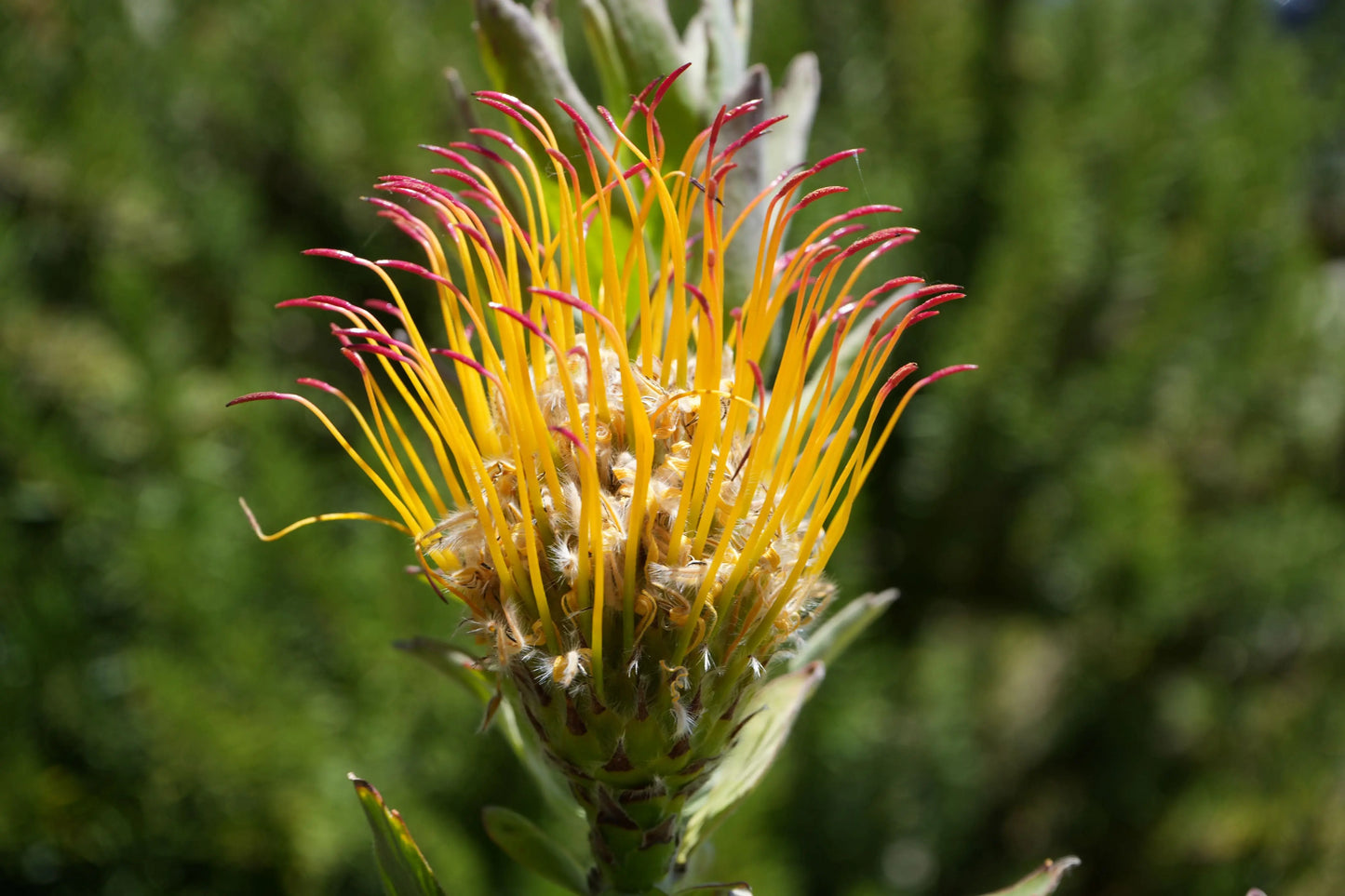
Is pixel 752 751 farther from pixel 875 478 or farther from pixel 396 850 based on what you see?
pixel 875 478

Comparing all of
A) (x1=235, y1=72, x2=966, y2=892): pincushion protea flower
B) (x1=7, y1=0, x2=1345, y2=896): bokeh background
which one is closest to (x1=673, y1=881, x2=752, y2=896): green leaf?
(x1=235, y1=72, x2=966, y2=892): pincushion protea flower

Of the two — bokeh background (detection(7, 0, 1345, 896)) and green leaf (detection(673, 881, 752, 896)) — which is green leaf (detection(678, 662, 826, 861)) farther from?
bokeh background (detection(7, 0, 1345, 896))

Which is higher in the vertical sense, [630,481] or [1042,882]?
[630,481]

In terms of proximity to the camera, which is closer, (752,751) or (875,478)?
(752,751)

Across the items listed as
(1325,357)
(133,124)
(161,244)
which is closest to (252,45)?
(133,124)

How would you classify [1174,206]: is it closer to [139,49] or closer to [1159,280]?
[1159,280]

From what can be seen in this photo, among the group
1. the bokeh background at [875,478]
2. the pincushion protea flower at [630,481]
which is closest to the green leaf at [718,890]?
the pincushion protea flower at [630,481]

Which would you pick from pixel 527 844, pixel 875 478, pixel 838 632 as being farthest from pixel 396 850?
pixel 875 478
